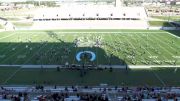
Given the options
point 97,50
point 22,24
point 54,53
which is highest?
point 22,24

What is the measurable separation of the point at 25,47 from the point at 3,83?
67.7 feet

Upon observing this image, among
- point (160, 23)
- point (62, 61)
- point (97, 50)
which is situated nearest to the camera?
point (62, 61)

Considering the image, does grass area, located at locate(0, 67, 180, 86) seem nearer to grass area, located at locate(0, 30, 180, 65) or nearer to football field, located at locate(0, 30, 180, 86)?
football field, located at locate(0, 30, 180, 86)

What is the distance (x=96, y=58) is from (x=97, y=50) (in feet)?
19.7

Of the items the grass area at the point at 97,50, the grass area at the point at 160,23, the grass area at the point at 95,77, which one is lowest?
the grass area at the point at 95,77

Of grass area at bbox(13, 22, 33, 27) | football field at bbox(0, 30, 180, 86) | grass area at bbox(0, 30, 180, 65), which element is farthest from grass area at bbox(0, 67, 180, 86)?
grass area at bbox(13, 22, 33, 27)

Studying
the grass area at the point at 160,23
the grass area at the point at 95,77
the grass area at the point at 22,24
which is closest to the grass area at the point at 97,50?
the grass area at the point at 95,77

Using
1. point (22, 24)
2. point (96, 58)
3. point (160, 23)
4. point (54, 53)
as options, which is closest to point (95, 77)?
point (96, 58)

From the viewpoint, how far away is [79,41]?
60.2 m

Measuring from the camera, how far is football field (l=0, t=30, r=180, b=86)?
35875mm

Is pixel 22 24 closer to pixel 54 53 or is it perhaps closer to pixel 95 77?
pixel 54 53

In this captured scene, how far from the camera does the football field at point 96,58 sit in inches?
1412

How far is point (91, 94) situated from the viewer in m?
26.7

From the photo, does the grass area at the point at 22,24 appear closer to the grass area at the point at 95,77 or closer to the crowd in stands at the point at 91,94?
the grass area at the point at 95,77
